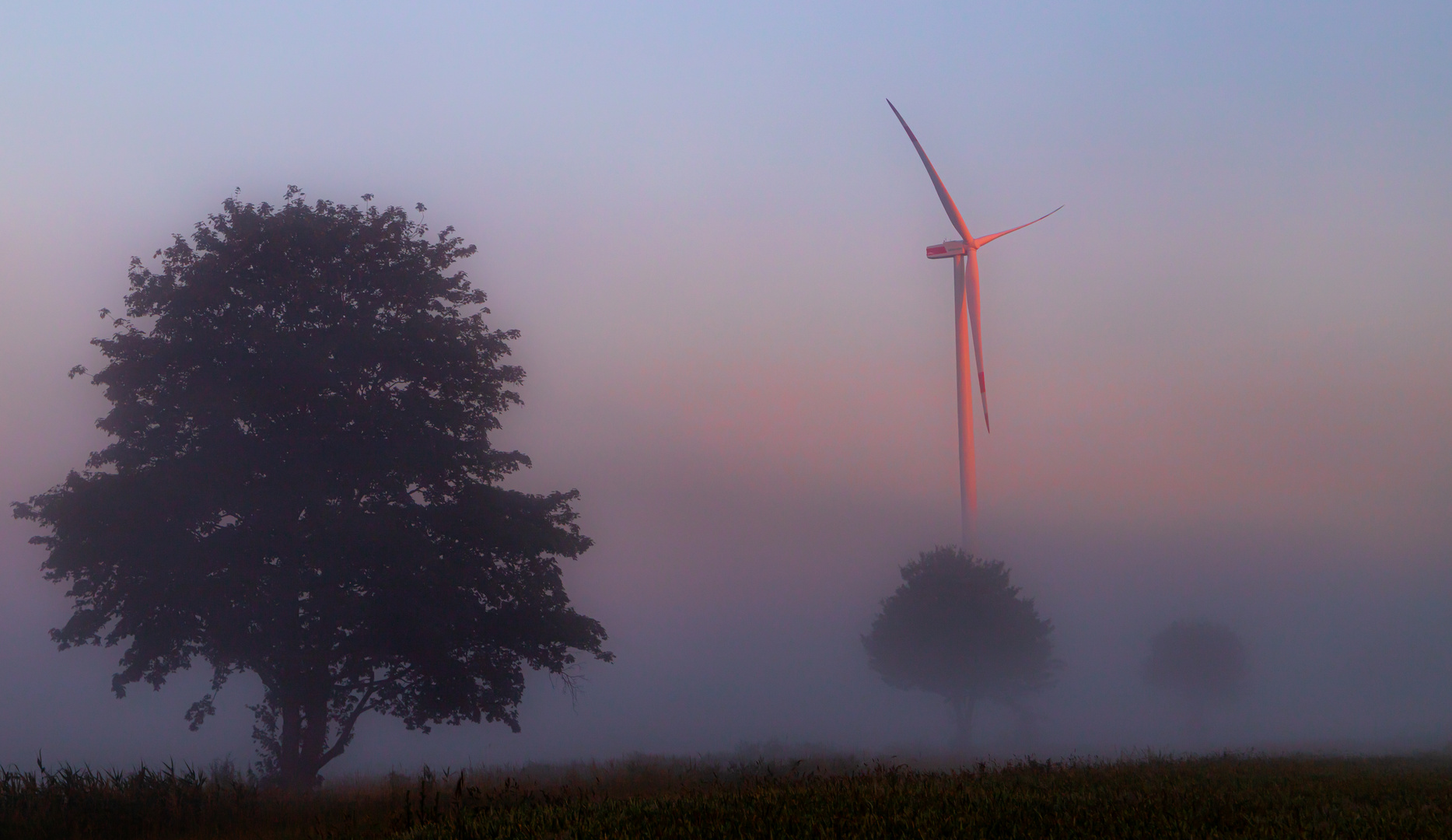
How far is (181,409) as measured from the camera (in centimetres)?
1920

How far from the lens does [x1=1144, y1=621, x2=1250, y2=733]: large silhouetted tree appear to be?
78.3m

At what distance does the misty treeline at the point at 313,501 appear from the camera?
59.6 feet

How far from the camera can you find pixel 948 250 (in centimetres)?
7031

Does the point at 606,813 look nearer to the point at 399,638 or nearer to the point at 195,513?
the point at 399,638

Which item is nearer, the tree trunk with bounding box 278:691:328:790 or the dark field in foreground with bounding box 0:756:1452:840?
the dark field in foreground with bounding box 0:756:1452:840

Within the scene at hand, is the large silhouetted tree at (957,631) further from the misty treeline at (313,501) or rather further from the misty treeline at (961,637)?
the misty treeline at (313,501)

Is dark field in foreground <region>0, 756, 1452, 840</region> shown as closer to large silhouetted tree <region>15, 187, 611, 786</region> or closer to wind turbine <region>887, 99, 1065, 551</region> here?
large silhouetted tree <region>15, 187, 611, 786</region>

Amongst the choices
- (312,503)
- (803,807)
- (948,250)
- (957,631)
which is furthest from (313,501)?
(948,250)

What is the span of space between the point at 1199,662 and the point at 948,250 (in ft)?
132


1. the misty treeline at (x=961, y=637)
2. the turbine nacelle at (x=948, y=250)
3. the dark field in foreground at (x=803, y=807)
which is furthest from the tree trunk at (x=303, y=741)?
the turbine nacelle at (x=948, y=250)

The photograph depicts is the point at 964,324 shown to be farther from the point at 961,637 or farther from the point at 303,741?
the point at 303,741

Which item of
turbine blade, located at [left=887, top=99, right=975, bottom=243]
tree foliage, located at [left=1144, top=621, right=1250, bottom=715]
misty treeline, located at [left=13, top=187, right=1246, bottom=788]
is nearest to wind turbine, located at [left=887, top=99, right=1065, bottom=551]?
turbine blade, located at [left=887, top=99, right=975, bottom=243]

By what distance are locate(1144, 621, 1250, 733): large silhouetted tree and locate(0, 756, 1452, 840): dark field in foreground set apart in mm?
69726

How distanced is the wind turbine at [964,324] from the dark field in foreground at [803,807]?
50779mm
